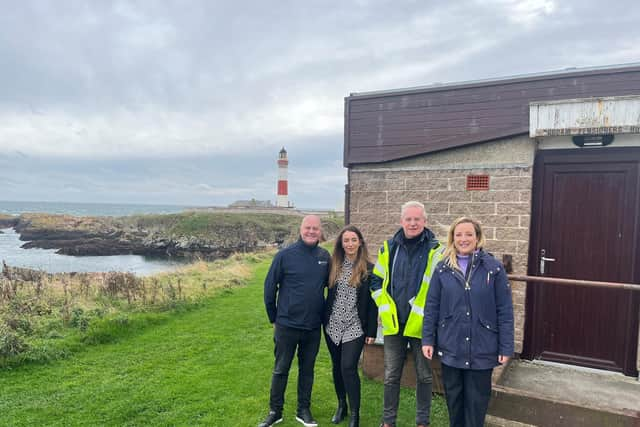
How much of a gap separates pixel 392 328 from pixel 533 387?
187 centimetres

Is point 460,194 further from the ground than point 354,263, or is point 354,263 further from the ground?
point 460,194

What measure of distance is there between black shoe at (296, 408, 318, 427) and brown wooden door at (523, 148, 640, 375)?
259cm

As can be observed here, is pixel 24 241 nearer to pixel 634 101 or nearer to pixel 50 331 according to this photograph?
pixel 50 331

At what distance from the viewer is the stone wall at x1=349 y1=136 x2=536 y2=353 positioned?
4.54 metres

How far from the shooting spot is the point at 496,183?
4645 millimetres

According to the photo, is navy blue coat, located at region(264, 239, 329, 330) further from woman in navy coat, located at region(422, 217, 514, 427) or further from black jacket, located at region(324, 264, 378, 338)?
woman in navy coat, located at region(422, 217, 514, 427)

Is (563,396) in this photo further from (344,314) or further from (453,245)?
→ (344,314)

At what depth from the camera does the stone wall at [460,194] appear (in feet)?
14.9

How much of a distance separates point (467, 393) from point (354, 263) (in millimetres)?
1284

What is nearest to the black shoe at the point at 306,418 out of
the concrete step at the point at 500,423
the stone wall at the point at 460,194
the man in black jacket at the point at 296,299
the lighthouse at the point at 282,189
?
the man in black jacket at the point at 296,299

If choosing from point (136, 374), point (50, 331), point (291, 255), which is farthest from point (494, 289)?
point (50, 331)

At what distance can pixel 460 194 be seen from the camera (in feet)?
15.9

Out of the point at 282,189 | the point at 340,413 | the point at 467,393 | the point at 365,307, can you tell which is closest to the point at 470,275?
the point at 467,393

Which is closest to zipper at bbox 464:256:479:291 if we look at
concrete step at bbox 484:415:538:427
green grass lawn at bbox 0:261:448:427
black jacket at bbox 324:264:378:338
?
black jacket at bbox 324:264:378:338
